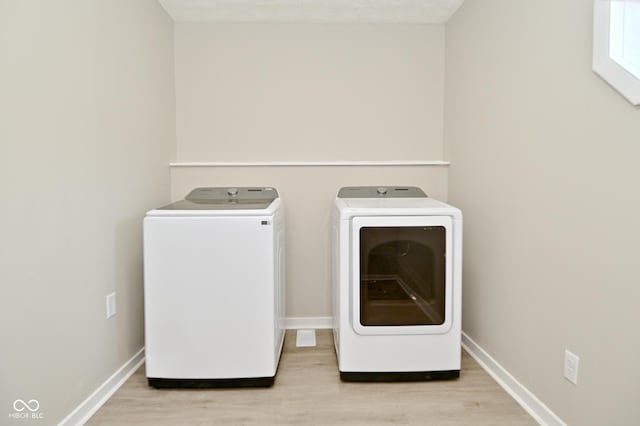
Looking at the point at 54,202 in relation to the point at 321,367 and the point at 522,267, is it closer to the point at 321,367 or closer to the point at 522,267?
the point at 321,367

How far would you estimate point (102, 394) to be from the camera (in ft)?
6.03

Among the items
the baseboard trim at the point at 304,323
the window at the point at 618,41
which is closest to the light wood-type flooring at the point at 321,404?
the baseboard trim at the point at 304,323

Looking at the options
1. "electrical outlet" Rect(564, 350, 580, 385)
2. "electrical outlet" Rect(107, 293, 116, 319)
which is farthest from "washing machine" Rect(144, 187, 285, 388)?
"electrical outlet" Rect(564, 350, 580, 385)

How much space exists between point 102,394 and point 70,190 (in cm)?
92

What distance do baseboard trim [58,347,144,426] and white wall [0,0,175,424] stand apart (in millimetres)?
34

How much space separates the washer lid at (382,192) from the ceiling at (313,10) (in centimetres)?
108

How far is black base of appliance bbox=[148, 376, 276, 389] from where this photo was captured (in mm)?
1953

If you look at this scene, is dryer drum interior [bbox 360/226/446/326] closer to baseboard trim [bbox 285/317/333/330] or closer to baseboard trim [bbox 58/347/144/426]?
baseboard trim [bbox 285/317/333/330]

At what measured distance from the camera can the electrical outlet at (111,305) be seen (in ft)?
Result: 6.18

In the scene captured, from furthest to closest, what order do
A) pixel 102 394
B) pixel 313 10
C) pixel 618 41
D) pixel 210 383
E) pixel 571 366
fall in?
pixel 313 10
pixel 210 383
pixel 102 394
pixel 571 366
pixel 618 41

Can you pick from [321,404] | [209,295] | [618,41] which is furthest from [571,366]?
[209,295]

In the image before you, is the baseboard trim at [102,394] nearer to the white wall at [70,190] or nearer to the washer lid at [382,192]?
the white wall at [70,190]

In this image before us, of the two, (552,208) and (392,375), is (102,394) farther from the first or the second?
(552,208)

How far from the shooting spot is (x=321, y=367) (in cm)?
220
